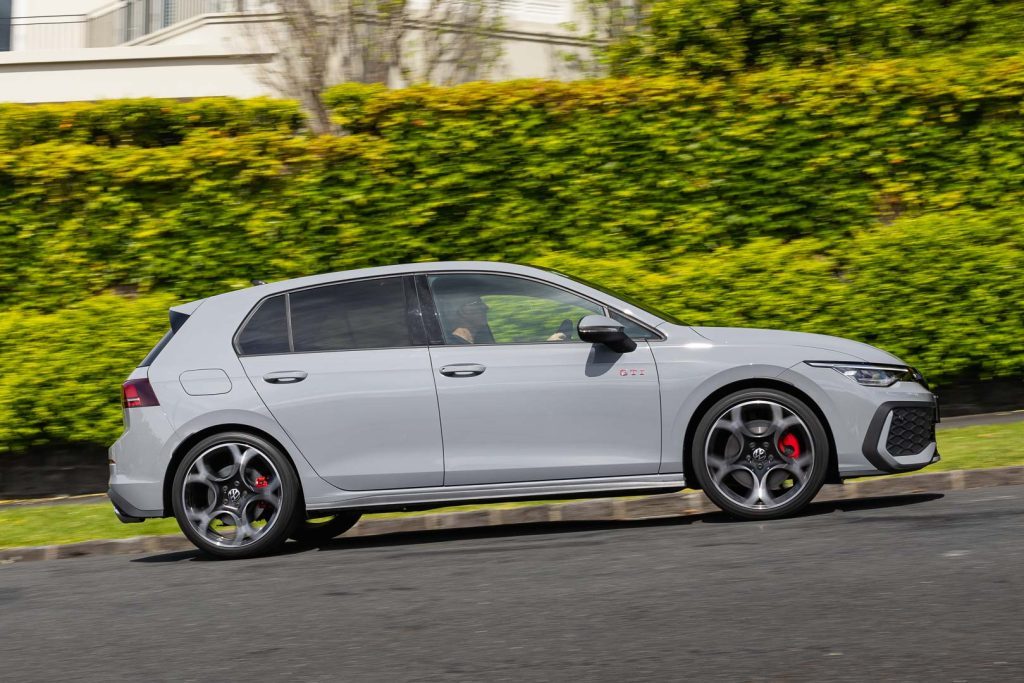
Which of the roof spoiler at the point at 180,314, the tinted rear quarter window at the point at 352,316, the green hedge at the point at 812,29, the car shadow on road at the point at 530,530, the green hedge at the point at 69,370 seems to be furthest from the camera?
the green hedge at the point at 812,29

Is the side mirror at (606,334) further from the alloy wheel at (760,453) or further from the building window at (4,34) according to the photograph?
the building window at (4,34)

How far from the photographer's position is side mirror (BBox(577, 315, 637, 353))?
7383 millimetres

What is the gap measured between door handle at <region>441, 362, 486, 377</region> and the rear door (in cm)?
12

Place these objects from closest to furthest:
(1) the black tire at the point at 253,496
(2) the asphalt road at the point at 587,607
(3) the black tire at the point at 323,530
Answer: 1. (2) the asphalt road at the point at 587,607
2. (1) the black tire at the point at 253,496
3. (3) the black tire at the point at 323,530

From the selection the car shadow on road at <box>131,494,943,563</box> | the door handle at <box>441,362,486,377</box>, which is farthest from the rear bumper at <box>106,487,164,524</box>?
the door handle at <box>441,362,486,377</box>

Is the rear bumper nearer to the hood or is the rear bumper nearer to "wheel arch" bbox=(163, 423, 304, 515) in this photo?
"wheel arch" bbox=(163, 423, 304, 515)

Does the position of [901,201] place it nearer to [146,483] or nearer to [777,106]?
[777,106]

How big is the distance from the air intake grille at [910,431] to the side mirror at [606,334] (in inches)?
61.8

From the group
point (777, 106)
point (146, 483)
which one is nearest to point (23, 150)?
point (146, 483)

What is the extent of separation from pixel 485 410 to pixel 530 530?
116 cm

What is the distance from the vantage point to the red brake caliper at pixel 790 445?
737 centimetres

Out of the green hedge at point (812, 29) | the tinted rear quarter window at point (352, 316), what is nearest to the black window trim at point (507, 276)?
the tinted rear quarter window at point (352, 316)

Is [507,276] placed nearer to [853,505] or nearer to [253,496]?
[253,496]


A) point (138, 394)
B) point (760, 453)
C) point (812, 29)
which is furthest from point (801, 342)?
point (812, 29)
